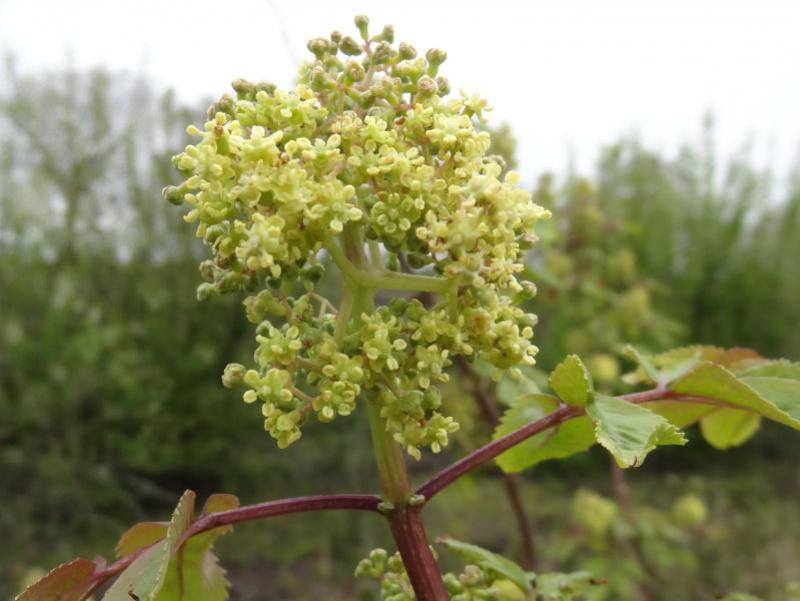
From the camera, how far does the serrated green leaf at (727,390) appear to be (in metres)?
0.72

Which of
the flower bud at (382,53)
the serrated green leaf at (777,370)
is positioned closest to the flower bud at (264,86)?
the flower bud at (382,53)

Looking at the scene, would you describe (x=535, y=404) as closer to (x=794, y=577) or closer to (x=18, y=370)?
(x=794, y=577)

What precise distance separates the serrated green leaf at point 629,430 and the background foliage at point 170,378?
252cm

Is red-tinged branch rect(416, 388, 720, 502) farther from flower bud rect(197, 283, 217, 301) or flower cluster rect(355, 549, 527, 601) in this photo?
flower bud rect(197, 283, 217, 301)

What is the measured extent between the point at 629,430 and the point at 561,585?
0.33 metres

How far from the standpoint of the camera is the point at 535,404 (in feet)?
2.96

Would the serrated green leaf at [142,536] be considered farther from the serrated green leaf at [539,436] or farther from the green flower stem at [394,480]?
the serrated green leaf at [539,436]

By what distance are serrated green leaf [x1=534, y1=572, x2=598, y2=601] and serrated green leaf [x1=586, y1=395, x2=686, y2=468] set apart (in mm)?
292

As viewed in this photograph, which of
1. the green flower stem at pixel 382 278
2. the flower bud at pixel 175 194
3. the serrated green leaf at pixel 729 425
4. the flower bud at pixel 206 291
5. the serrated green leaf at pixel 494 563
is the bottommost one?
the serrated green leaf at pixel 494 563

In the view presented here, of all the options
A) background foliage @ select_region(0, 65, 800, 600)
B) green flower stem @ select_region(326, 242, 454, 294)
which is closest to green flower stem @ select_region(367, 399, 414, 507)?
green flower stem @ select_region(326, 242, 454, 294)

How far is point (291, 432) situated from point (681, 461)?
633 cm

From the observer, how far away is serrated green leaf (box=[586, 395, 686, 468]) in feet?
2.12

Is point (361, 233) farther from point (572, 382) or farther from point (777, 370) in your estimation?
point (777, 370)

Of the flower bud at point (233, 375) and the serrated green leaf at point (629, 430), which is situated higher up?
the flower bud at point (233, 375)
